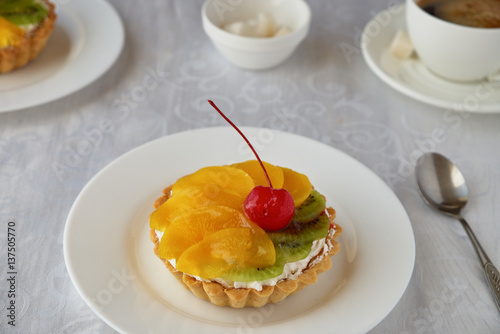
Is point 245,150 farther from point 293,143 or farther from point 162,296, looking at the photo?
point 162,296

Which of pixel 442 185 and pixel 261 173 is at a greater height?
pixel 261 173

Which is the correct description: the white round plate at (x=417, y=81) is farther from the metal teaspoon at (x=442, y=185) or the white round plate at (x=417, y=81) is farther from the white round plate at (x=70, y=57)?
the white round plate at (x=70, y=57)

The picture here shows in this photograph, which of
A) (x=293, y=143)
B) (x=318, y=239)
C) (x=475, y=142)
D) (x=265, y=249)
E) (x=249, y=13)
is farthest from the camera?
(x=249, y=13)

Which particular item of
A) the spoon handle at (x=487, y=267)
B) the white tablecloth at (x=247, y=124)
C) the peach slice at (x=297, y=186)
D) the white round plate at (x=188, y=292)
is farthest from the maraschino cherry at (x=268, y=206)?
the spoon handle at (x=487, y=267)

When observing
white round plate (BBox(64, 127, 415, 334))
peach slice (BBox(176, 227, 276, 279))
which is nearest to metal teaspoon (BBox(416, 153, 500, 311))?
white round plate (BBox(64, 127, 415, 334))

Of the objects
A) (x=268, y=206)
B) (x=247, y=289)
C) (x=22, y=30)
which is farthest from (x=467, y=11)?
(x=22, y=30)

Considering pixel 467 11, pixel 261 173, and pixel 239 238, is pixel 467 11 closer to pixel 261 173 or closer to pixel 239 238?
pixel 261 173

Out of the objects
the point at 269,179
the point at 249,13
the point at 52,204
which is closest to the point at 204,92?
the point at 249,13
